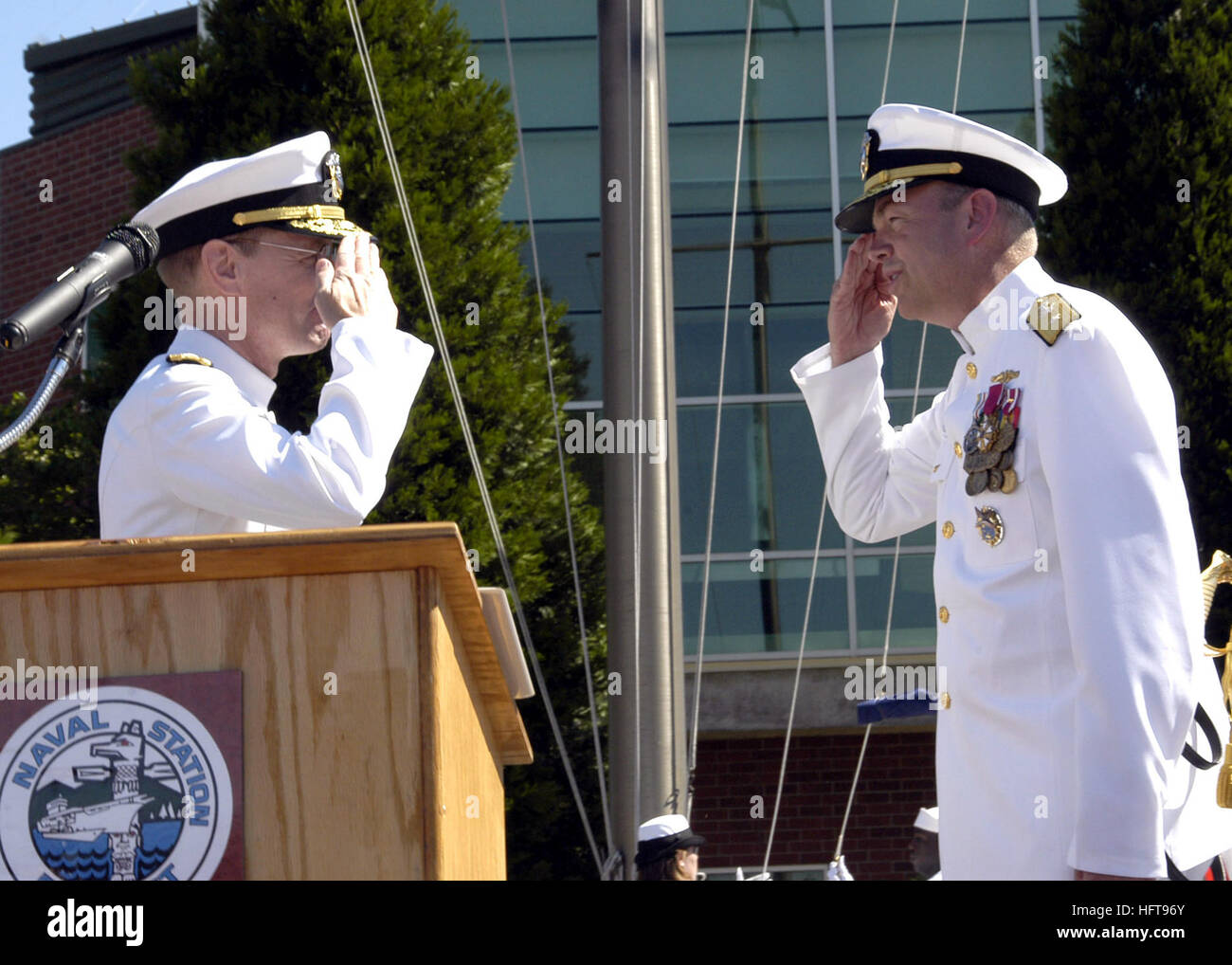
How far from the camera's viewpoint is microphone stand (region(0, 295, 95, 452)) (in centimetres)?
222

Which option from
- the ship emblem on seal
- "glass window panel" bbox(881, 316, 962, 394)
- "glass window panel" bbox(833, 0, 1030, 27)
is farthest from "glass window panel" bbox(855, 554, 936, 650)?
the ship emblem on seal

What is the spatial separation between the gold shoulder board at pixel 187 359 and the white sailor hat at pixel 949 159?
1.15m

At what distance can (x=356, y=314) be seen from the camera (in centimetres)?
274

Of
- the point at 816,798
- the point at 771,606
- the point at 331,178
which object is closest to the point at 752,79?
the point at 771,606

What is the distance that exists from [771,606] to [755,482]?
0.83m

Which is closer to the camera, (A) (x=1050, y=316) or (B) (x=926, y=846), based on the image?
(A) (x=1050, y=316)

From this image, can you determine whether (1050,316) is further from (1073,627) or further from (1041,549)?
(1073,627)

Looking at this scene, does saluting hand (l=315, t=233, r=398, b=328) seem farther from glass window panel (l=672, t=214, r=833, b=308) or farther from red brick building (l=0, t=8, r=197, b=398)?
red brick building (l=0, t=8, r=197, b=398)

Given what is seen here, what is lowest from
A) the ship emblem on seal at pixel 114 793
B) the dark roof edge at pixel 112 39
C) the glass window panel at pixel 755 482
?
the ship emblem on seal at pixel 114 793

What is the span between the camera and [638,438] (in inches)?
256

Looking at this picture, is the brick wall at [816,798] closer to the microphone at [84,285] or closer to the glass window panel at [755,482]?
the glass window panel at [755,482]

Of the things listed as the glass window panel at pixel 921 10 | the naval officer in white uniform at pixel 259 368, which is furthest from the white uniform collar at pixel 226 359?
the glass window panel at pixel 921 10

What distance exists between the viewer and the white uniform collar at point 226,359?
283 centimetres

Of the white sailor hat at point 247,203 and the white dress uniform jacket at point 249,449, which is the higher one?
the white sailor hat at point 247,203
